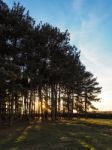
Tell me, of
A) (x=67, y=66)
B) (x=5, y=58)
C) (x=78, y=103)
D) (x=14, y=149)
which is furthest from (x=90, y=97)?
(x=14, y=149)

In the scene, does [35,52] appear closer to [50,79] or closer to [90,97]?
[50,79]

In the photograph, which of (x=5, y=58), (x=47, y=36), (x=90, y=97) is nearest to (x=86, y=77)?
(x=90, y=97)

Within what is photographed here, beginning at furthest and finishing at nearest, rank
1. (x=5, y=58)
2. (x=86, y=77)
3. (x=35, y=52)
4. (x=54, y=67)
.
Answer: (x=86, y=77)
(x=54, y=67)
(x=35, y=52)
(x=5, y=58)

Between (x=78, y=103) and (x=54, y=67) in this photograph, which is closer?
(x=54, y=67)

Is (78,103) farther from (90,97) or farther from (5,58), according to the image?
(5,58)

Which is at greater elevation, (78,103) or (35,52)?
(35,52)

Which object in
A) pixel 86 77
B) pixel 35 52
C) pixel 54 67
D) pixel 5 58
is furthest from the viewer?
pixel 86 77

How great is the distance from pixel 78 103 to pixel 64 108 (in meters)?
5.04

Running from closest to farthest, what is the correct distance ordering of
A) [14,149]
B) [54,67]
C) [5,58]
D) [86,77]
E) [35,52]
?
[14,149] < [5,58] < [35,52] < [54,67] < [86,77]

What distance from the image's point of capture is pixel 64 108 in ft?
301

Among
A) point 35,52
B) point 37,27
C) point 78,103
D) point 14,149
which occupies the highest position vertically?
point 37,27

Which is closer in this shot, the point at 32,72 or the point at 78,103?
the point at 32,72

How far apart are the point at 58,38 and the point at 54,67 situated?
5.54 metres

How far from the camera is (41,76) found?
5300 cm
